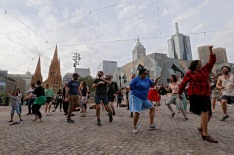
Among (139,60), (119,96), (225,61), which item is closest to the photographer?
(119,96)

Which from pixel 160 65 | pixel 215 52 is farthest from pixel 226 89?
pixel 215 52

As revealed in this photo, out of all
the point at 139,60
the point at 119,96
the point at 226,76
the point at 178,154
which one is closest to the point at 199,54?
the point at 139,60

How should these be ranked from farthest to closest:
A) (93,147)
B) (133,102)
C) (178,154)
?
1. (133,102)
2. (93,147)
3. (178,154)

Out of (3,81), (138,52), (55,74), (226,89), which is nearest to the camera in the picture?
(226,89)

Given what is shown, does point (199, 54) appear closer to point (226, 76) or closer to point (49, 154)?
point (226, 76)

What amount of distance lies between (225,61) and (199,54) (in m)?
18.2

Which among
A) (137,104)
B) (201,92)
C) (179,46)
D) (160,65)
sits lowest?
(137,104)

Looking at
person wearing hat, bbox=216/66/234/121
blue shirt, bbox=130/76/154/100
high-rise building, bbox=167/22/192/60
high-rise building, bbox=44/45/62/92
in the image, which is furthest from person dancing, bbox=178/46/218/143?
high-rise building, bbox=44/45/62/92

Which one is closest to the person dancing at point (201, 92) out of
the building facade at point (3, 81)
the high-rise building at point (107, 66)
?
the building facade at point (3, 81)

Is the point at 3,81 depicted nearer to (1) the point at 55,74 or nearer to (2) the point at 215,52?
(1) the point at 55,74

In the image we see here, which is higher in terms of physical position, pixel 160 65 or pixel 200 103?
pixel 160 65

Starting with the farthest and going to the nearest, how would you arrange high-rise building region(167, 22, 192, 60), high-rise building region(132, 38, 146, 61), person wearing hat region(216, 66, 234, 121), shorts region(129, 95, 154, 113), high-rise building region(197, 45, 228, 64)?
high-rise building region(197, 45, 228, 64), high-rise building region(132, 38, 146, 61), high-rise building region(167, 22, 192, 60), person wearing hat region(216, 66, 234, 121), shorts region(129, 95, 154, 113)

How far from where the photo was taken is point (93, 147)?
3.57 m

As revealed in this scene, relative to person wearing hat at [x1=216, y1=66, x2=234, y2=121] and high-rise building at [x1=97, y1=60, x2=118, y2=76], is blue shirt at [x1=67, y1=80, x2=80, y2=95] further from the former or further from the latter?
high-rise building at [x1=97, y1=60, x2=118, y2=76]
